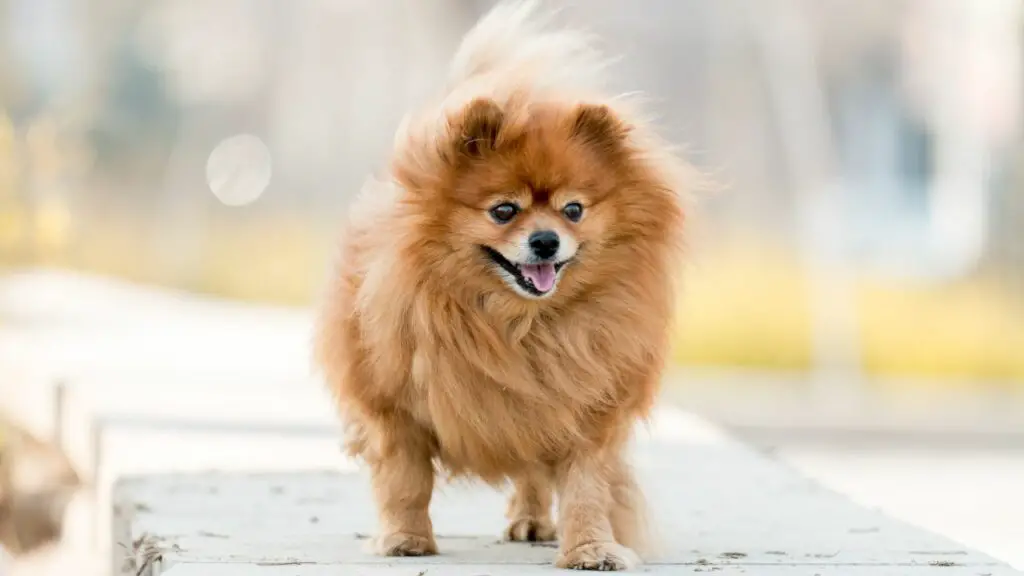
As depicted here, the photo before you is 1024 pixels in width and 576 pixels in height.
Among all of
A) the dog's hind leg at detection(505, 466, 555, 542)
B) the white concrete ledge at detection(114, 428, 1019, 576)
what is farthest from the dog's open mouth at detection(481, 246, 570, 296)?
the dog's hind leg at detection(505, 466, 555, 542)

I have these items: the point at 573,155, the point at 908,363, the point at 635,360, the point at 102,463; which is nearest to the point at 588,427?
the point at 635,360

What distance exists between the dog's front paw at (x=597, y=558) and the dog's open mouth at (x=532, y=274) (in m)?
0.50

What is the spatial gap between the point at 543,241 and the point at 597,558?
63 cm

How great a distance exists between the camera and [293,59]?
35.2 feet

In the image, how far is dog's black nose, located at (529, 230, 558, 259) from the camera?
285 centimetres

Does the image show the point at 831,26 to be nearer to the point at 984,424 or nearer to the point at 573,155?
the point at 984,424

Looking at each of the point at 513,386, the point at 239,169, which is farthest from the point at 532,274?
the point at 239,169

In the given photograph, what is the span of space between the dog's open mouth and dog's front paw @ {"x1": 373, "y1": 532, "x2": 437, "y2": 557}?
61cm

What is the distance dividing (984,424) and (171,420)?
17.3 feet

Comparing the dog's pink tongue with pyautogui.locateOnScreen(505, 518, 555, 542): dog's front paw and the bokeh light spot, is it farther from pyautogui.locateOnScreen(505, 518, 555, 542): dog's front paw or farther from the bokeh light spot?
the bokeh light spot

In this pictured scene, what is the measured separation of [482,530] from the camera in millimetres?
3725

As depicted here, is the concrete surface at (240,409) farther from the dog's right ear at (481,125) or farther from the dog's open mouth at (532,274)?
the dog's right ear at (481,125)

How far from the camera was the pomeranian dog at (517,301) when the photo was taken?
9.71 feet

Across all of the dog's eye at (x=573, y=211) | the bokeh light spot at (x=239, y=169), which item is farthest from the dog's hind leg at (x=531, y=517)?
the bokeh light spot at (x=239, y=169)
